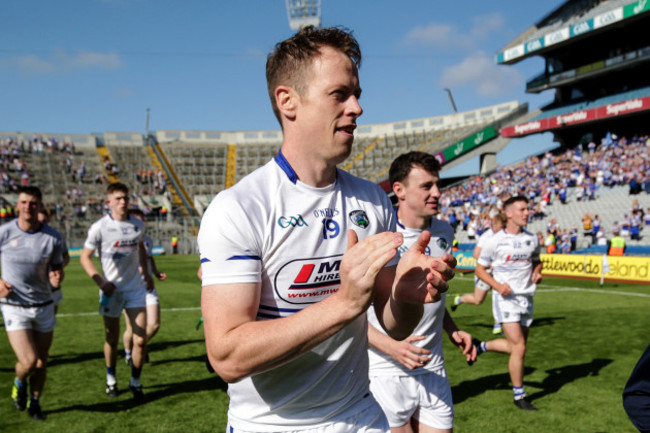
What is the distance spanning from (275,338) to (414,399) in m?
2.73

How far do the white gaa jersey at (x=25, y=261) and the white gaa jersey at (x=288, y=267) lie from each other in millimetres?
5609

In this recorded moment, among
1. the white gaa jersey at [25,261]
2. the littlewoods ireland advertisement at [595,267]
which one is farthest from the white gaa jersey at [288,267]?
the littlewoods ireland advertisement at [595,267]

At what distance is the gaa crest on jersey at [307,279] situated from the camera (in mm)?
2197

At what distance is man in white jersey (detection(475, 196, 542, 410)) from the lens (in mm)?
7230

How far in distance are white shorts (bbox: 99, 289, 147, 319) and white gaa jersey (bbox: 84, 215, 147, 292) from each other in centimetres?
8

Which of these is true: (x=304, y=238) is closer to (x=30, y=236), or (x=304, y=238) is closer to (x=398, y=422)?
(x=398, y=422)

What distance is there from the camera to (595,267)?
20766mm

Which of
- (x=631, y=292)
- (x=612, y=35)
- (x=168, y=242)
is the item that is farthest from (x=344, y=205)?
(x=612, y=35)

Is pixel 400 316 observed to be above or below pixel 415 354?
above

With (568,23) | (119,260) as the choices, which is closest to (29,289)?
(119,260)

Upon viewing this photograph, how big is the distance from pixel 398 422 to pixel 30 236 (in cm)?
550

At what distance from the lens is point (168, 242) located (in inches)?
1687

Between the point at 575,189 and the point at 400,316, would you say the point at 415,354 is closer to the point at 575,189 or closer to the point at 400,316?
the point at 400,316

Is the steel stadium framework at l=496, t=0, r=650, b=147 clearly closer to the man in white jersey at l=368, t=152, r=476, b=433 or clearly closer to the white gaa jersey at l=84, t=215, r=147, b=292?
the white gaa jersey at l=84, t=215, r=147, b=292
